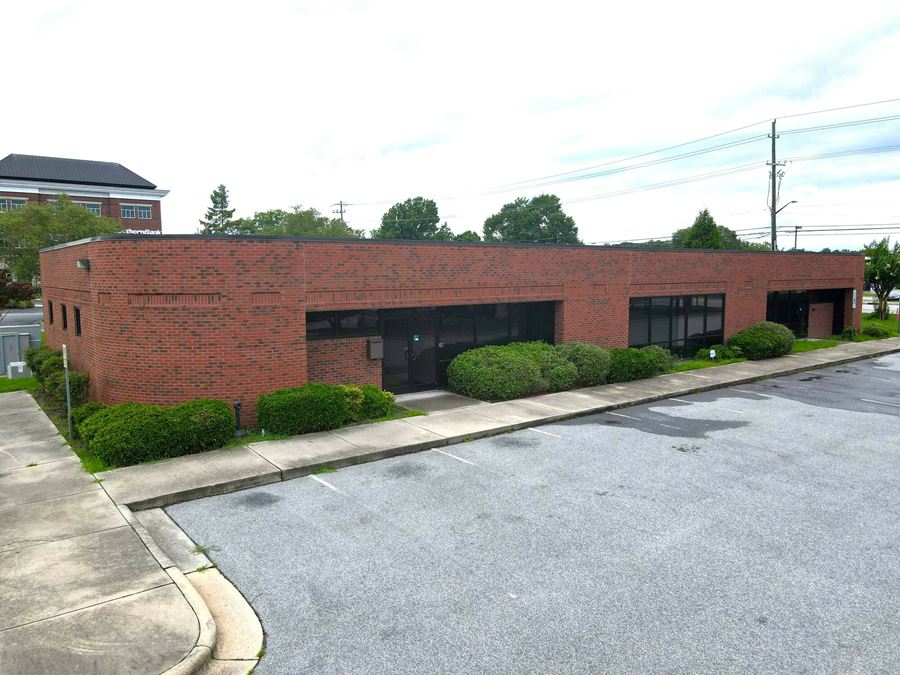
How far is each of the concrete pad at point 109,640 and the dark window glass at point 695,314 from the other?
72.5ft

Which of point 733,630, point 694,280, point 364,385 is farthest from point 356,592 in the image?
point 694,280

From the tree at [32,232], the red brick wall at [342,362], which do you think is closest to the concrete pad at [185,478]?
the red brick wall at [342,362]

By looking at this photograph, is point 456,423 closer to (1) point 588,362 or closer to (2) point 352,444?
(2) point 352,444

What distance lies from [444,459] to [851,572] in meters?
6.58

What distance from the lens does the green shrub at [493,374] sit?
1673cm

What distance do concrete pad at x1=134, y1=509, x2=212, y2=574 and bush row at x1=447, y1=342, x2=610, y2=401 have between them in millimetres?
9246

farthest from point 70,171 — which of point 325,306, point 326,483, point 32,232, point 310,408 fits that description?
point 326,483

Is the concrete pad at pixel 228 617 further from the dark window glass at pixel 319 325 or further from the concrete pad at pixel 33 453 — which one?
the dark window glass at pixel 319 325

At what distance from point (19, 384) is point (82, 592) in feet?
53.5

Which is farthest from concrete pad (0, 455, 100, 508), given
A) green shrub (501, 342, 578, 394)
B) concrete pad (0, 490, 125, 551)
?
green shrub (501, 342, 578, 394)

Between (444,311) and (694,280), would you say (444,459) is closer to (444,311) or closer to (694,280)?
(444,311)

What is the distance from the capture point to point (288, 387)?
570 inches

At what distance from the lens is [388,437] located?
42.5 feet

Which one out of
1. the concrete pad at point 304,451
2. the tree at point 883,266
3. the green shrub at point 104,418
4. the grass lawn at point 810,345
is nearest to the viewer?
the concrete pad at point 304,451
